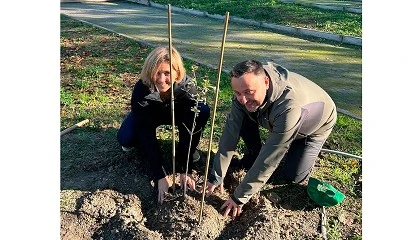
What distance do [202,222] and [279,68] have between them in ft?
3.56

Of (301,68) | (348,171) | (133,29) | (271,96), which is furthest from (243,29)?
(271,96)

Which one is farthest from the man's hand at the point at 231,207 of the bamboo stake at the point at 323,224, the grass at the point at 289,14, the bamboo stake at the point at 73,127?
the grass at the point at 289,14

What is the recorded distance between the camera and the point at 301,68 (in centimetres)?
649

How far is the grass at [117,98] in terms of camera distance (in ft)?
11.4

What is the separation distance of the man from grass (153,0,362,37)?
5790mm

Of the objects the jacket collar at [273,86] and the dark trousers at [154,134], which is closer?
the jacket collar at [273,86]

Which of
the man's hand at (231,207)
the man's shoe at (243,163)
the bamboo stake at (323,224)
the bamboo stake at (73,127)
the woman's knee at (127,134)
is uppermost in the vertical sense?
the woman's knee at (127,134)

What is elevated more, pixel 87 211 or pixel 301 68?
pixel 301 68

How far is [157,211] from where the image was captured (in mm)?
2906

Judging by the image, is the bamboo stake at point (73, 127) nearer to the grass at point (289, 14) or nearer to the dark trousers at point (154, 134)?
the dark trousers at point (154, 134)

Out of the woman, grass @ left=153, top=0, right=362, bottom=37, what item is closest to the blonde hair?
the woman

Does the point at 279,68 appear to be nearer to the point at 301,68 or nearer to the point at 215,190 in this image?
the point at 215,190

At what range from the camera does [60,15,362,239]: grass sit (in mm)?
3465

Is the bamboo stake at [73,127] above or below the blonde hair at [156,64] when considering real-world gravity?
below
